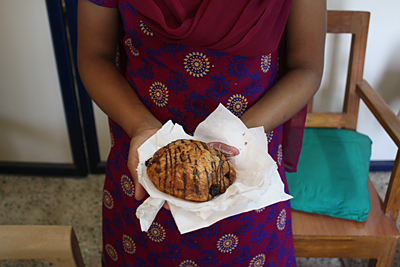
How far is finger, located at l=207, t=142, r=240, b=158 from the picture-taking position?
73 cm

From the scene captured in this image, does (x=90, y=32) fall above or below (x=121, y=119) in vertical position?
above

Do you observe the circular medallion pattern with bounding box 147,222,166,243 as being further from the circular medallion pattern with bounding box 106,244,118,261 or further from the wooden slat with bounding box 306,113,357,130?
the wooden slat with bounding box 306,113,357,130

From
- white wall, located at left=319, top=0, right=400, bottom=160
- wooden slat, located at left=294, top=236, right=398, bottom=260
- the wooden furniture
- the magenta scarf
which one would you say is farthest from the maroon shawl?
white wall, located at left=319, top=0, right=400, bottom=160

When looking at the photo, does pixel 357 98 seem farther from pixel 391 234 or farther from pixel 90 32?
pixel 90 32

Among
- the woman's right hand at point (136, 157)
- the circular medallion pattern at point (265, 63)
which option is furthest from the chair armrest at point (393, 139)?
the woman's right hand at point (136, 157)

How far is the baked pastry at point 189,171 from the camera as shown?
2.14 feet

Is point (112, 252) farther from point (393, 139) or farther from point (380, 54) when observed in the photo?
point (380, 54)

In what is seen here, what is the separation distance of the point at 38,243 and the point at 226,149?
43 centimetres

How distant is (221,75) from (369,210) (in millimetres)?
782

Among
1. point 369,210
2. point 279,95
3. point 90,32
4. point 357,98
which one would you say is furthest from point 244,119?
point 357,98

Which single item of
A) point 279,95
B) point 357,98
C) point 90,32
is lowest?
point 357,98

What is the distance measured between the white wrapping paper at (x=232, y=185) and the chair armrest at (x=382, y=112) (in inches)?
24.5

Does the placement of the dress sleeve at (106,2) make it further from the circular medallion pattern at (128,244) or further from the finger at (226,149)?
the circular medallion pattern at (128,244)

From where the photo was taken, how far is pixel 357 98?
1.45 m
